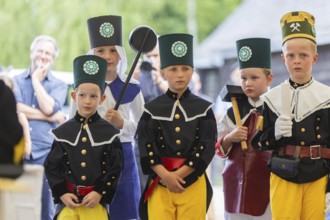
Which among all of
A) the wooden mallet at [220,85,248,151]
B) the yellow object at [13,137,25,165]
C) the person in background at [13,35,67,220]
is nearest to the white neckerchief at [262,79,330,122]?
the wooden mallet at [220,85,248,151]

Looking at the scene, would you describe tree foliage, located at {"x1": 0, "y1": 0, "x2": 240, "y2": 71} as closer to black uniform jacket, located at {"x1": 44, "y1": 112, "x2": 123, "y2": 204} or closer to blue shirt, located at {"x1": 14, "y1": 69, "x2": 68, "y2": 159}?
blue shirt, located at {"x1": 14, "y1": 69, "x2": 68, "y2": 159}

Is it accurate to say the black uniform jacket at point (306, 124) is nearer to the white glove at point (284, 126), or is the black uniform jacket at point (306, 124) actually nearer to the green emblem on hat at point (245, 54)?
the white glove at point (284, 126)

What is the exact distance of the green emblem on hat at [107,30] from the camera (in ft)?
18.1

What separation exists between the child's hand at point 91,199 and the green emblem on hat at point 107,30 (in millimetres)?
1277

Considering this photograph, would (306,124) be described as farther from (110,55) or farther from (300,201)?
(110,55)

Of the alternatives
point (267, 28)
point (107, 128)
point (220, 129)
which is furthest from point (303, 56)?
point (267, 28)

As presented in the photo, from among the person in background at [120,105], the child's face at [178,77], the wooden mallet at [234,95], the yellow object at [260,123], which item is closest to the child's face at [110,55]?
the person in background at [120,105]

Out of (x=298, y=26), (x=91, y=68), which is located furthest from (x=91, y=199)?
(x=298, y=26)

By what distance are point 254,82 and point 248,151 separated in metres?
0.46

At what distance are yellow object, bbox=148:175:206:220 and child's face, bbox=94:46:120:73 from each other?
3.50ft

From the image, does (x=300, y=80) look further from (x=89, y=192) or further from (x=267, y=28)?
(x=267, y=28)

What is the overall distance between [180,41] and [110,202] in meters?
1.12

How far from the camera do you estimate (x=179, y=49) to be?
4953 mm

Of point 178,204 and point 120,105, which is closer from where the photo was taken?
point 178,204
